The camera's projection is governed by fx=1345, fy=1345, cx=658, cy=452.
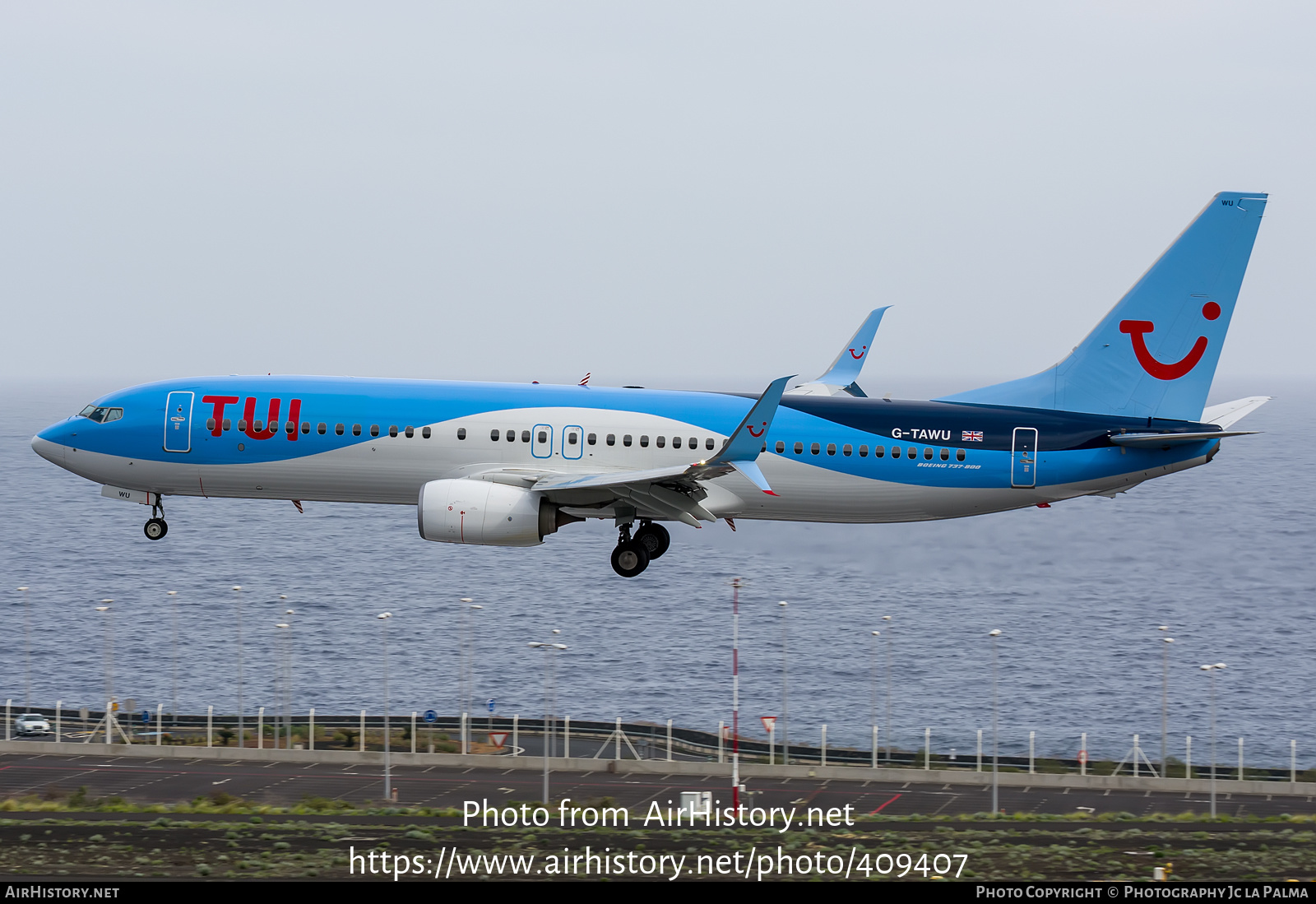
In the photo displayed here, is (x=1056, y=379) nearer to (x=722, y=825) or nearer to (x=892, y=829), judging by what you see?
(x=892, y=829)

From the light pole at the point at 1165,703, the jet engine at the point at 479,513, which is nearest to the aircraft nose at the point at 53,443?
the jet engine at the point at 479,513

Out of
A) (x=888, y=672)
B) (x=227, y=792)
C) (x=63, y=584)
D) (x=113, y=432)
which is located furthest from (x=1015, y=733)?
(x=63, y=584)

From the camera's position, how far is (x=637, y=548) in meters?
46.6

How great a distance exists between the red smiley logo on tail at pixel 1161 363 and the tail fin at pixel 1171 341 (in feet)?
0.10

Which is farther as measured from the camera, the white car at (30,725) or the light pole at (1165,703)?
the white car at (30,725)

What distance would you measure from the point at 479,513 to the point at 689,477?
23.3 feet

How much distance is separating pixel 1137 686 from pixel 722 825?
70.6 metres

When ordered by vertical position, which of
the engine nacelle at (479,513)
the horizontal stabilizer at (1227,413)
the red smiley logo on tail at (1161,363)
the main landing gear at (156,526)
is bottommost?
the main landing gear at (156,526)

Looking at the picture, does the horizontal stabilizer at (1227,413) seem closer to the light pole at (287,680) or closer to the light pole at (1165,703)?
the light pole at (1165,703)

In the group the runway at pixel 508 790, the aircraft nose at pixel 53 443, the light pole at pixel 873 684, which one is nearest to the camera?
the aircraft nose at pixel 53 443

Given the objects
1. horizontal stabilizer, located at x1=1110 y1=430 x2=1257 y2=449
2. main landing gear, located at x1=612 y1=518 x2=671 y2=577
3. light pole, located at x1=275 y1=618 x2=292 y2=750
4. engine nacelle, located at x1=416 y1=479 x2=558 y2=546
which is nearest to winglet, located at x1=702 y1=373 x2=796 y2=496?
main landing gear, located at x1=612 y1=518 x2=671 y2=577

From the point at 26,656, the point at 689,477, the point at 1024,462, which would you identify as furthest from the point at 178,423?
the point at 26,656

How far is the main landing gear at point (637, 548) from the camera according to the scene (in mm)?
46250

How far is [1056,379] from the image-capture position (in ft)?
159
